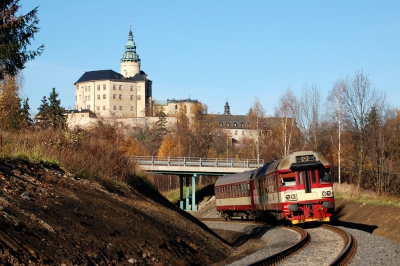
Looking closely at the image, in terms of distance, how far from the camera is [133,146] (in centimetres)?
10238

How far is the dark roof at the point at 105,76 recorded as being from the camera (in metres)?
177

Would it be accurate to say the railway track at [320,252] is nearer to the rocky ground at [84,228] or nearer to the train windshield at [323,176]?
the rocky ground at [84,228]

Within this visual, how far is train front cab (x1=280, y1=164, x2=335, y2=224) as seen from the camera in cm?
2450

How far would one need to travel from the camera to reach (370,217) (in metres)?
33.0

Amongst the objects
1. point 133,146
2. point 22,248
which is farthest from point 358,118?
point 133,146

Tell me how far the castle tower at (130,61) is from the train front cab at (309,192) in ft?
545

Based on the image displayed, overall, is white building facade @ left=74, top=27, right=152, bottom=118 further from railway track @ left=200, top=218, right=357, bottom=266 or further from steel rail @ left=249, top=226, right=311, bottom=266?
steel rail @ left=249, top=226, right=311, bottom=266

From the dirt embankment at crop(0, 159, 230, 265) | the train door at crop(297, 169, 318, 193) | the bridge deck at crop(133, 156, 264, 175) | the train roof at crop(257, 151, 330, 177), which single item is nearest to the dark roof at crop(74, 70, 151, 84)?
Result: the bridge deck at crop(133, 156, 264, 175)

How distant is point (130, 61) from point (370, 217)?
16136 centimetres

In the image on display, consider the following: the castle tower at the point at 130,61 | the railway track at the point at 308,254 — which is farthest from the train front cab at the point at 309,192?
the castle tower at the point at 130,61

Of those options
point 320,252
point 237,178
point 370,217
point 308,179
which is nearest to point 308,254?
point 320,252

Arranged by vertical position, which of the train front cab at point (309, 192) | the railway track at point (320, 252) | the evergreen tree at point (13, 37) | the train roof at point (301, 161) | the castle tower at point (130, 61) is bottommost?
the railway track at point (320, 252)

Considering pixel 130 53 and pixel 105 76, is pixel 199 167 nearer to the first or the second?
pixel 105 76

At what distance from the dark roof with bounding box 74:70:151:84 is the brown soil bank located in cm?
13954
